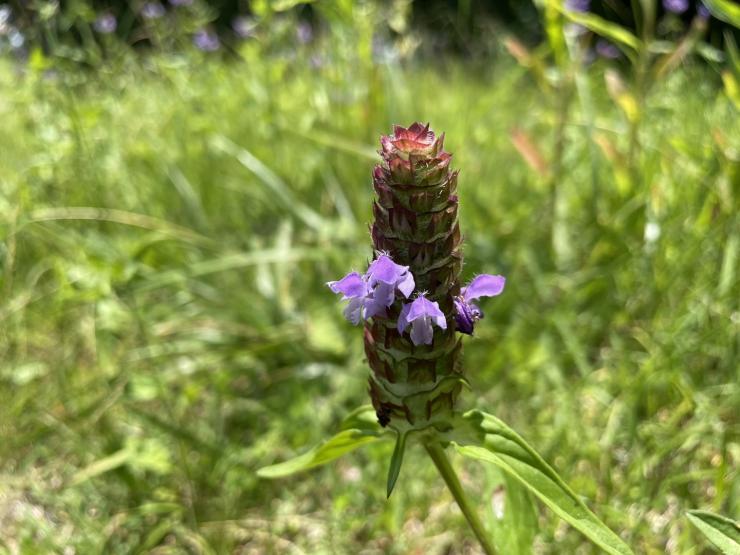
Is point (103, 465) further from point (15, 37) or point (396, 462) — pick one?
point (15, 37)

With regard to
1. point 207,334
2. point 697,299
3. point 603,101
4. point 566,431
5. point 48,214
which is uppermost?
point 603,101

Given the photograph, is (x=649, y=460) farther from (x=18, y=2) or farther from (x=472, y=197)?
(x=18, y=2)

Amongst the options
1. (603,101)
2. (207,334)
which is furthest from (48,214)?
(603,101)

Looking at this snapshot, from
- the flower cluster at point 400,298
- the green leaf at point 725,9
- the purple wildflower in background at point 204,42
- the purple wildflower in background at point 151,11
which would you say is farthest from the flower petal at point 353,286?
the purple wildflower in background at point 204,42

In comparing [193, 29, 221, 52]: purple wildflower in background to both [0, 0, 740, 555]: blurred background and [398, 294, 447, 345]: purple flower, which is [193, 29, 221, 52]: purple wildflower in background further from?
[398, 294, 447, 345]: purple flower

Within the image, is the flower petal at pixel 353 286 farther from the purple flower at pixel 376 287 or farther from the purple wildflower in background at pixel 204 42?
the purple wildflower in background at pixel 204 42

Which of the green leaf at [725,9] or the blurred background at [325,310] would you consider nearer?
the green leaf at [725,9]
